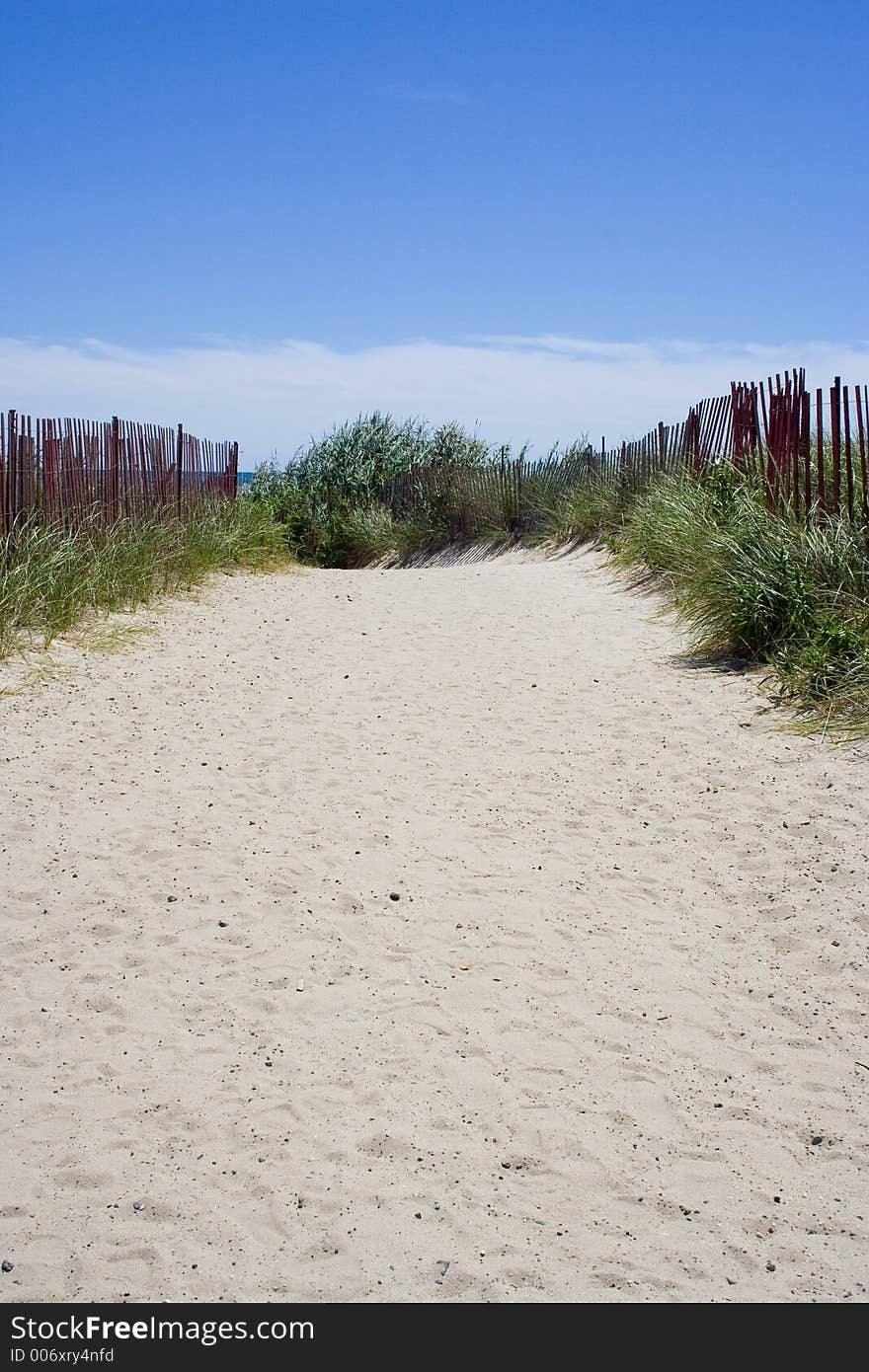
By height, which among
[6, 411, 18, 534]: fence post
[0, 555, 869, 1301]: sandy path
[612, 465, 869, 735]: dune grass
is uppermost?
[6, 411, 18, 534]: fence post

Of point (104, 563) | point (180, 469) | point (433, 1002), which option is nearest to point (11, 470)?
point (104, 563)

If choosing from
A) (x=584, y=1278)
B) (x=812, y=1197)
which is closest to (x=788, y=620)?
(x=812, y=1197)

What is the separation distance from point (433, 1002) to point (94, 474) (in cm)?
809

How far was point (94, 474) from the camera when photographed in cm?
1068

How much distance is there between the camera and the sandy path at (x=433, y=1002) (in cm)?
288

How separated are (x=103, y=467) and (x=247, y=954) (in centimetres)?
781

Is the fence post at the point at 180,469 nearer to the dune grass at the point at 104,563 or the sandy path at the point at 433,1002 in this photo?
the dune grass at the point at 104,563

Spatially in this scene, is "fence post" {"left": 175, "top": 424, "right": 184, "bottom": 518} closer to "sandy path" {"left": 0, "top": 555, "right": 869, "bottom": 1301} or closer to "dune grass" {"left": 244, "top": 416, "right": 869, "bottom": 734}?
"dune grass" {"left": 244, "top": 416, "right": 869, "bottom": 734}

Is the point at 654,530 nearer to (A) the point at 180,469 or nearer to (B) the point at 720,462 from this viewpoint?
(B) the point at 720,462

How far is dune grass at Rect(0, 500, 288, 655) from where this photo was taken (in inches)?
324

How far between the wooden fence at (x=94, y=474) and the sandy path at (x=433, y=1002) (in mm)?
2709

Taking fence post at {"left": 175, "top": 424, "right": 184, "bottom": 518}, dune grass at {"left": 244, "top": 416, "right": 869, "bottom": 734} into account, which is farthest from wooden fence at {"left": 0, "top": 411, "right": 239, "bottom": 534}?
dune grass at {"left": 244, "top": 416, "right": 869, "bottom": 734}

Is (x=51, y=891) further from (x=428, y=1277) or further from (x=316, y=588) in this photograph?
(x=316, y=588)

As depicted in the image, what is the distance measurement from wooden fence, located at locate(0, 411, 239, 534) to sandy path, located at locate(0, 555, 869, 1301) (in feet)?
8.89
